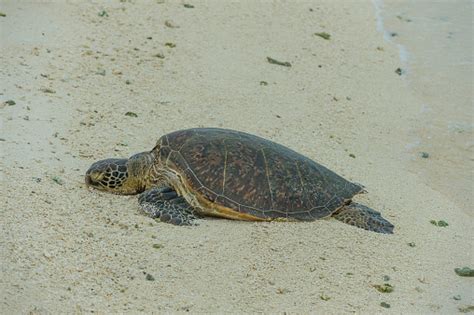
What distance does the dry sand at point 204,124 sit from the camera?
218 inches

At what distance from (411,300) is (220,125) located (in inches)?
146

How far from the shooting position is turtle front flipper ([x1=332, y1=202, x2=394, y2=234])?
7.08m

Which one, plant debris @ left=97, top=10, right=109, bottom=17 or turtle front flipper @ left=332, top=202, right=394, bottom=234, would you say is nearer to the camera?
turtle front flipper @ left=332, top=202, right=394, bottom=234

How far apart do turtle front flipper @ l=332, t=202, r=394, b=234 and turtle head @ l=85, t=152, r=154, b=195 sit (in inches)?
69.4

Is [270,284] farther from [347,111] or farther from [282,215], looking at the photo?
[347,111]

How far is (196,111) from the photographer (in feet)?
30.2

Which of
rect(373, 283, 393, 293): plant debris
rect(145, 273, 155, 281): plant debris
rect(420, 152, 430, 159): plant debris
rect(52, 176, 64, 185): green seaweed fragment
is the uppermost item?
rect(145, 273, 155, 281): plant debris

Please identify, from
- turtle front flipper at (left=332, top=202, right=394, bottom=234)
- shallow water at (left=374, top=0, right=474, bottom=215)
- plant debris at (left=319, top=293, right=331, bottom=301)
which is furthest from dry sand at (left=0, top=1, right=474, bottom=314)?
shallow water at (left=374, top=0, right=474, bottom=215)

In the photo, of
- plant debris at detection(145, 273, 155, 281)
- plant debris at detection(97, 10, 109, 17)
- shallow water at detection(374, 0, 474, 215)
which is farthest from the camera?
plant debris at detection(97, 10, 109, 17)

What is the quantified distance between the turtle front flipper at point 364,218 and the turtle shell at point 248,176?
0.10 meters

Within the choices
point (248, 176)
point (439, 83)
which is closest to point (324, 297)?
point (248, 176)

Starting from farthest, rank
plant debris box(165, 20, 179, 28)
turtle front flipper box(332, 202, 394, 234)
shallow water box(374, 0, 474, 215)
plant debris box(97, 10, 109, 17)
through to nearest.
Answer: plant debris box(165, 20, 179, 28) < plant debris box(97, 10, 109, 17) < shallow water box(374, 0, 474, 215) < turtle front flipper box(332, 202, 394, 234)

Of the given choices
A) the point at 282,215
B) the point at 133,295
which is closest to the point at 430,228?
the point at 282,215

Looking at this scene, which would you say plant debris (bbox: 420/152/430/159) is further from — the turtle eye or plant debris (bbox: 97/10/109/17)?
plant debris (bbox: 97/10/109/17)
